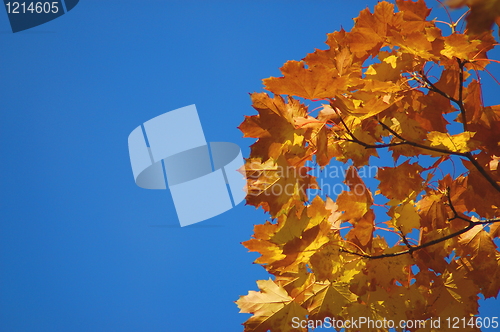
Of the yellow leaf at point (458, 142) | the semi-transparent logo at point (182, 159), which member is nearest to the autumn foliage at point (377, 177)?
the yellow leaf at point (458, 142)

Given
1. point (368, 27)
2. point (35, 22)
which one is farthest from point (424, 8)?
point (35, 22)

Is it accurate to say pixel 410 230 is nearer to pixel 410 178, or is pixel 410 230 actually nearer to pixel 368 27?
pixel 410 178

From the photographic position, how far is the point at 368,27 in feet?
1.78

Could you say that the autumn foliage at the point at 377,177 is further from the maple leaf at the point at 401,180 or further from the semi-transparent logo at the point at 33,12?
the semi-transparent logo at the point at 33,12

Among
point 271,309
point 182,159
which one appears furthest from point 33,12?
point 271,309

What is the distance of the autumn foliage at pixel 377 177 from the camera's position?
0.48 m

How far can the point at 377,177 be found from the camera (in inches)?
22.8

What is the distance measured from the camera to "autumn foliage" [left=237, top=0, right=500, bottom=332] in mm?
478

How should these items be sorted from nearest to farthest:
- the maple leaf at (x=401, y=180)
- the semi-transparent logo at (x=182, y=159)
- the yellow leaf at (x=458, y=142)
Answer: the yellow leaf at (x=458, y=142), the maple leaf at (x=401, y=180), the semi-transparent logo at (x=182, y=159)

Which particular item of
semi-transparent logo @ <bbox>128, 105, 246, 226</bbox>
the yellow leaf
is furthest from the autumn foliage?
semi-transparent logo @ <bbox>128, 105, 246, 226</bbox>

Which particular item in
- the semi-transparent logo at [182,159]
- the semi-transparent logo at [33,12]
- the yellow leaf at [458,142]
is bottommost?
the semi-transparent logo at [182,159]

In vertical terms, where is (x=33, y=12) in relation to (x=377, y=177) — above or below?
above

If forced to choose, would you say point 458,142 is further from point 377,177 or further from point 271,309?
point 271,309

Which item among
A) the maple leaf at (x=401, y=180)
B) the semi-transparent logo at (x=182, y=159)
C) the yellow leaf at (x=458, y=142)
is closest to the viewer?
the yellow leaf at (x=458, y=142)
